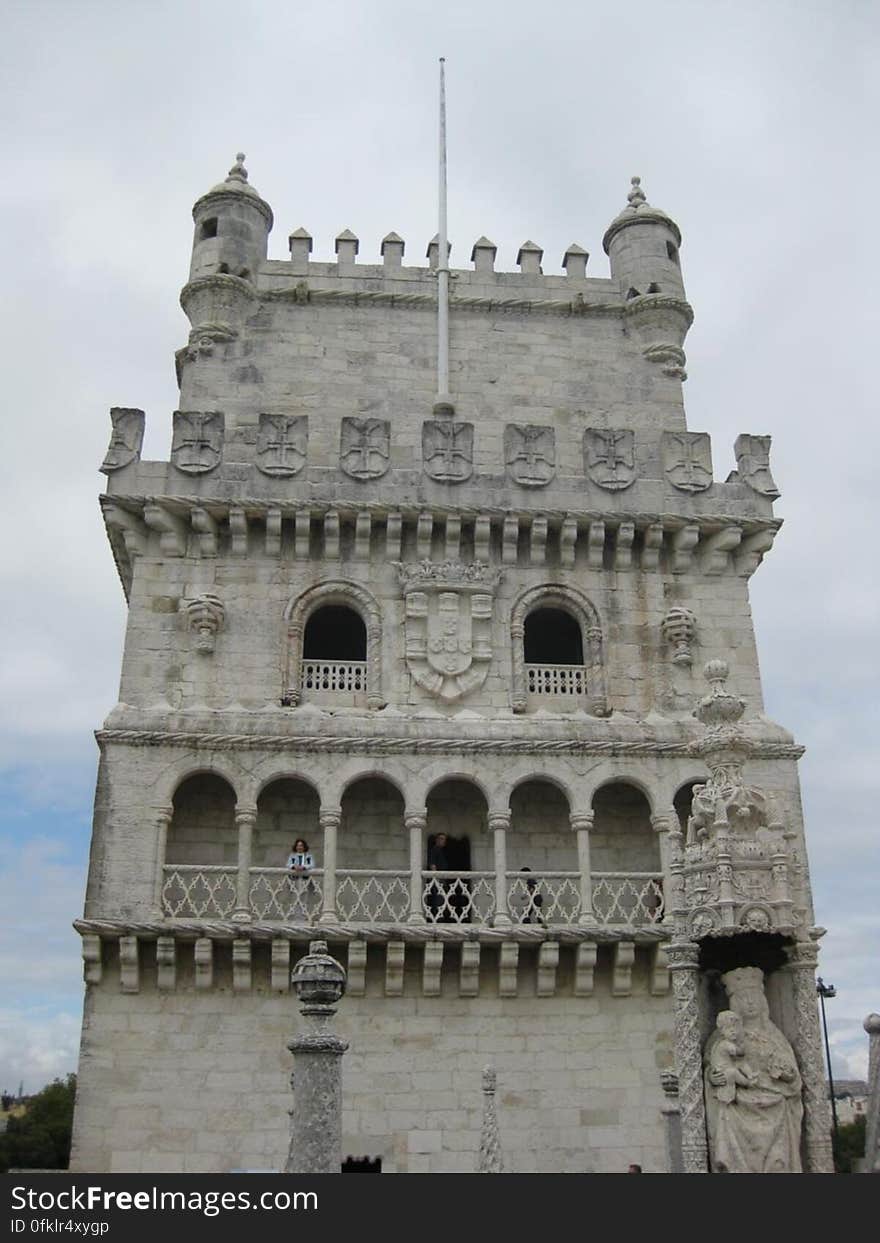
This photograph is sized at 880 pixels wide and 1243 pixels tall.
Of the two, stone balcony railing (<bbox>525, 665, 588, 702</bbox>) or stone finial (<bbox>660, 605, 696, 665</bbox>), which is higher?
stone finial (<bbox>660, 605, 696, 665</bbox>)

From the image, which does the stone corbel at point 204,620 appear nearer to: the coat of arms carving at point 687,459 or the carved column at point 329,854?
the carved column at point 329,854

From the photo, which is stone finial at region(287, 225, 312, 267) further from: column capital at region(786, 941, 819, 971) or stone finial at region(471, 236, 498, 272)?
column capital at region(786, 941, 819, 971)

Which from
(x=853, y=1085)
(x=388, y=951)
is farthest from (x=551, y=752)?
(x=853, y=1085)

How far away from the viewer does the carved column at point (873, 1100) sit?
12781 mm

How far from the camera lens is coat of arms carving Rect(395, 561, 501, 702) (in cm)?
2294

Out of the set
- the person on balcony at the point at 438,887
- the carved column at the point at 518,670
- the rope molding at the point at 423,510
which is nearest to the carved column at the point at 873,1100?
the person on balcony at the point at 438,887

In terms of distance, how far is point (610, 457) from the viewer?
81.4ft

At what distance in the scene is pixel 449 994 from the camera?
21.2m

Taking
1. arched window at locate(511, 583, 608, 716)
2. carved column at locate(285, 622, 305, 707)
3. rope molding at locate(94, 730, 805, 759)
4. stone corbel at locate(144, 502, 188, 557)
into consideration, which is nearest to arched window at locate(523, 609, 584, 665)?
→ arched window at locate(511, 583, 608, 716)

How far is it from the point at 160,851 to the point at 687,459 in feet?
41.5

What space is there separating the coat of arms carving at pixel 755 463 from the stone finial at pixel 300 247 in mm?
10430

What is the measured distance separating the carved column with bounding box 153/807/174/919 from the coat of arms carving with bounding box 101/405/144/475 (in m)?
6.68

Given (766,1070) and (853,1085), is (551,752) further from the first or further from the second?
(853,1085)

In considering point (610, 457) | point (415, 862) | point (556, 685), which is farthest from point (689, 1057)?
point (610, 457)
